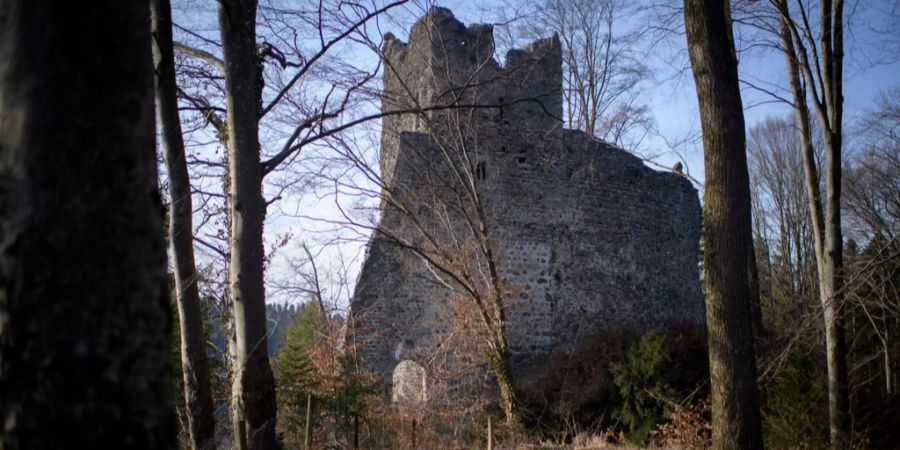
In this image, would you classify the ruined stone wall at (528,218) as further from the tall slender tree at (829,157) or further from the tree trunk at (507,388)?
the tall slender tree at (829,157)

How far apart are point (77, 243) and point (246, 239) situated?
4104mm

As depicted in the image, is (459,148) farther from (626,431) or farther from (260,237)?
(260,237)

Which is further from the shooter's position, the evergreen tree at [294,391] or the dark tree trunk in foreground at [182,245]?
the evergreen tree at [294,391]

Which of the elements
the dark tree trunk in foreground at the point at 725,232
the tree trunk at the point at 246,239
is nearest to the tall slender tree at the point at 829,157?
the dark tree trunk in foreground at the point at 725,232

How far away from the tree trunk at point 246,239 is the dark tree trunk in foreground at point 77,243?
3.75m

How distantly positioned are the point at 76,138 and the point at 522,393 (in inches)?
450

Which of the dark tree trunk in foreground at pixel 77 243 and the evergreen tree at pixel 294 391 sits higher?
the dark tree trunk in foreground at pixel 77 243

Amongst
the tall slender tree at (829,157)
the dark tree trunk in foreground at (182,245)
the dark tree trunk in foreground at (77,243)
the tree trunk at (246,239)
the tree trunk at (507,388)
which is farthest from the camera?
the tree trunk at (507,388)

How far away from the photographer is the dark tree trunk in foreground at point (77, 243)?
2133 mm

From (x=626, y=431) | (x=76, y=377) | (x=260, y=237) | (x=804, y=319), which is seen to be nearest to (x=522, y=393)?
(x=626, y=431)

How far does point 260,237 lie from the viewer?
20.9 ft

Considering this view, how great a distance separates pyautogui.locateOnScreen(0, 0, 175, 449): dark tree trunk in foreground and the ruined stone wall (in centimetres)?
1032

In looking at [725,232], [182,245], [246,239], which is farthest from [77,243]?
[725,232]

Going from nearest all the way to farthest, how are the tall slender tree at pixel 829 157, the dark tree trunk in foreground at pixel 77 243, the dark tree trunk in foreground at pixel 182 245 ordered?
the dark tree trunk in foreground at pixel 77 243, the dark tree trunk in foreground at pixel 182 245, the tall slender tree at pixel 829 157
